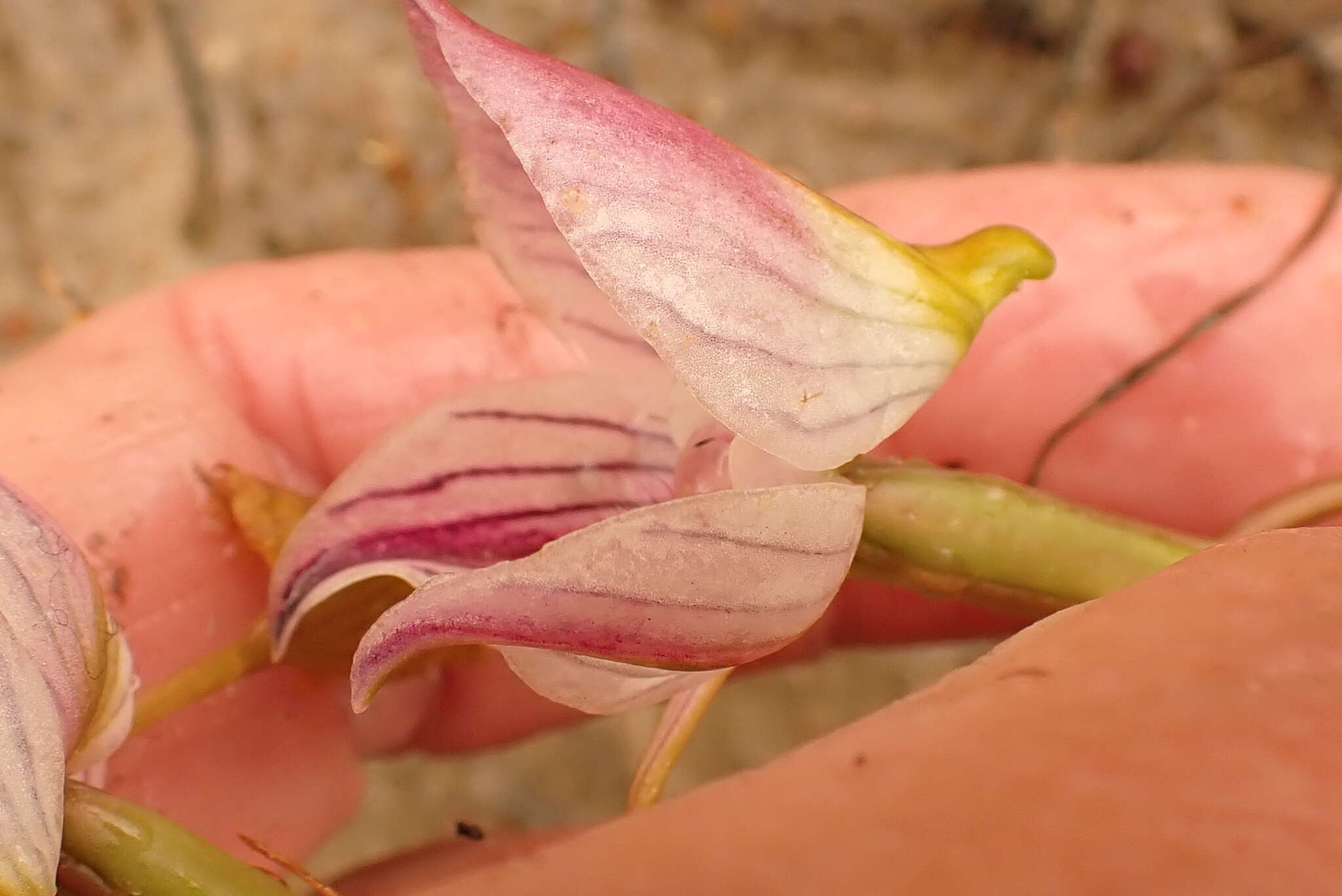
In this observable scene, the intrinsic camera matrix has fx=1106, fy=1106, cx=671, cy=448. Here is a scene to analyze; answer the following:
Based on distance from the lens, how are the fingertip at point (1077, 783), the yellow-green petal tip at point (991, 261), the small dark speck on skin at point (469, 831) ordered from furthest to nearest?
the small dark speck on skin at point (469, 831) → the yellow-green petal tip at point (991, 261) → the fingertip at point (1077, 783)

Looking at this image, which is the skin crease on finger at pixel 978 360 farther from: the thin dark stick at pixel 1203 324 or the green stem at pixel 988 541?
the green stem at pixel 988 541

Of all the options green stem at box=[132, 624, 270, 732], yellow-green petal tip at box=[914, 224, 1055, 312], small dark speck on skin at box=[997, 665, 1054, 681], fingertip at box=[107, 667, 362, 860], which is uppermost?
yellow-green petal tip at box=[914, 224, 1055, 312]

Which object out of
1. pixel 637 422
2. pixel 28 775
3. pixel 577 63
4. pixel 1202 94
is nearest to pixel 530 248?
pixel 637 422

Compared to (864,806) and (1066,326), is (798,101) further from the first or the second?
(864,806)

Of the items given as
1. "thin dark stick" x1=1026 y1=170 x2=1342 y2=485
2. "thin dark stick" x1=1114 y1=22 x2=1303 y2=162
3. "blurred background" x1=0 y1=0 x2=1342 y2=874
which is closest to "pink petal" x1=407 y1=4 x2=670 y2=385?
"thin dark stick" x1=1026 y1=170 x2=1342 y2=485

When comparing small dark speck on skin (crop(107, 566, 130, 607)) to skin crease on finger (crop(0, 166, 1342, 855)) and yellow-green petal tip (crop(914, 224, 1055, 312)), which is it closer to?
skin crease on finger (crop(0, 166, 1342, 855))

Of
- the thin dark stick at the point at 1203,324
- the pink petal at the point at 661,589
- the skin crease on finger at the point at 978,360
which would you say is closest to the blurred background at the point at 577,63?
the skin crease on finger at the point at 978,360

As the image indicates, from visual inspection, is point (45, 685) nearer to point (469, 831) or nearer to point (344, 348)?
point (469, 831)
